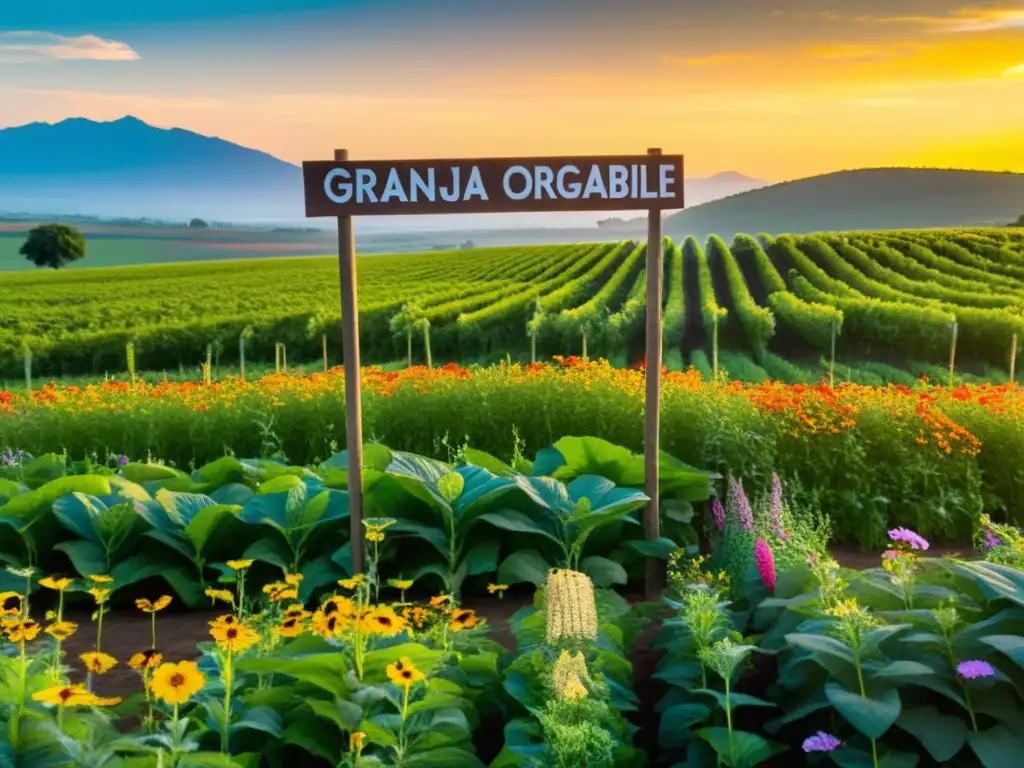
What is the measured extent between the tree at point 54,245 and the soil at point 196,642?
1905 cm

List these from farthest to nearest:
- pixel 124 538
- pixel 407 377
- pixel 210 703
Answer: pixel 407 377 < pixel 124 538 < pixel 210 703

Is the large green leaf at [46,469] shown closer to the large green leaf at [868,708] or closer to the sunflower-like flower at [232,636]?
the sunflower-like flower at [232,636]

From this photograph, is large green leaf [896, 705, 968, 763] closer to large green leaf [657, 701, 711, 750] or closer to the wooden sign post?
large green leaf [657, 701, 711, 750]

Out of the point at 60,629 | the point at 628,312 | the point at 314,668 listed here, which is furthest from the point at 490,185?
the point at 628,312

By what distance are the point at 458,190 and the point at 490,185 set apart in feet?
0.45

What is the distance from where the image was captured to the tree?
22297 millimetres

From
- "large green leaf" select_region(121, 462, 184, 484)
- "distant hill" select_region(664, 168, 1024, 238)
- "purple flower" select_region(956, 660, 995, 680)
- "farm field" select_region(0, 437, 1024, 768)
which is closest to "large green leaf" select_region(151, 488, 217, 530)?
"farm field" select_region(0, 437, 1024, 768)

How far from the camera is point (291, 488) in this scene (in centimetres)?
485

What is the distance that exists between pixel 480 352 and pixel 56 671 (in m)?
14.3

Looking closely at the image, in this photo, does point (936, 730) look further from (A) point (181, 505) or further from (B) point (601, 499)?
(A) point (181, 505)

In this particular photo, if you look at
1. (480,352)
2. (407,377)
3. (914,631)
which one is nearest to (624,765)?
(914,631)

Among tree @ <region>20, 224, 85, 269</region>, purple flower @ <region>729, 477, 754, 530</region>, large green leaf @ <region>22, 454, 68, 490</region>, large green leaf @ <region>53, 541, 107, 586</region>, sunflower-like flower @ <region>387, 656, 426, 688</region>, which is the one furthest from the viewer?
tree @ <region>20, 224, 85, 269</region>

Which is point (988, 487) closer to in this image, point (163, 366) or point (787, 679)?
point (787, 679)

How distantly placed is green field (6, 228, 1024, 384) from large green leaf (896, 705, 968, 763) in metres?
9.32
